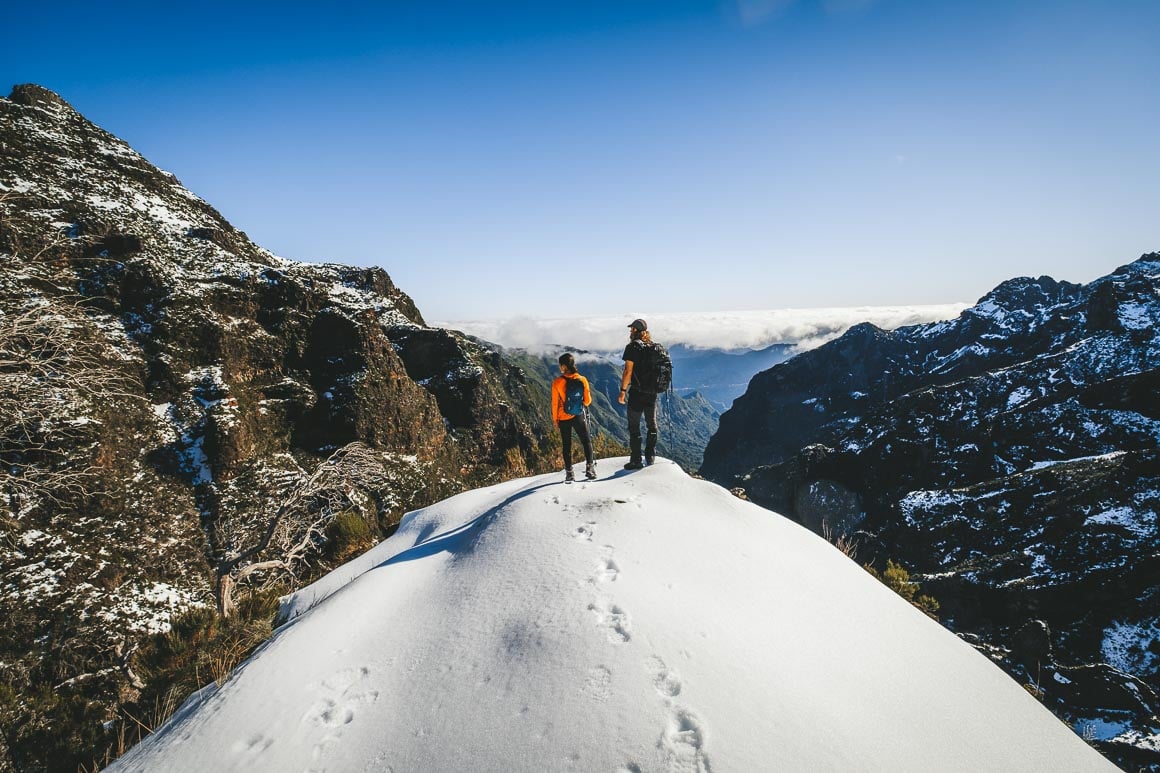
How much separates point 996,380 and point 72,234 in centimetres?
13948

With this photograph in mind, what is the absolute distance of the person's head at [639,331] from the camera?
9375 mm

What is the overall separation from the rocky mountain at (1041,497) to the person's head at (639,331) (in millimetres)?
8354

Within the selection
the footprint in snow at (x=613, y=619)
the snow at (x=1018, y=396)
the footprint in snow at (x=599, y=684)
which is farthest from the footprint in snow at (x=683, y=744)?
the snow at (x=1018, y=396)

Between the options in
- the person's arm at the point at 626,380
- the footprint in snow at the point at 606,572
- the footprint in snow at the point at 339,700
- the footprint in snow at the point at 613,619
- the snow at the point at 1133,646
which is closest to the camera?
the footprint in snow at the point at 339,700

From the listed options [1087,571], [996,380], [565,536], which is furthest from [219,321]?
[996,380]

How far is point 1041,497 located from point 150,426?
254 feet

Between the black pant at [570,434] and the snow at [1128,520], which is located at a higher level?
Answer: the black pant at [570,434]

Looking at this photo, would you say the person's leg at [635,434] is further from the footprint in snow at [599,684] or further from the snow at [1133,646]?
the snow at [1133,646]

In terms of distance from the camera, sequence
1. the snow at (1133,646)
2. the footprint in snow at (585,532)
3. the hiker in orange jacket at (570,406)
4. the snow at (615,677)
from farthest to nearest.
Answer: the snow at (1133,646) → the hiker in orange jacket at (570,406) → the footprint in snow at (585,532) → the snow at (615,677)

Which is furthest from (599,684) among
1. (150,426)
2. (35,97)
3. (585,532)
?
(35,97)

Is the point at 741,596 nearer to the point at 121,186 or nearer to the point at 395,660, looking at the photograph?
the point at 395,660

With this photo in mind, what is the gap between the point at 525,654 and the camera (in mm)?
3799

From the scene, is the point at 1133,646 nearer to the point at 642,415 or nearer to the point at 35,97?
the point at 642,415

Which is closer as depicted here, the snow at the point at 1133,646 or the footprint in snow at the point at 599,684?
the footprint in snow at the point at 599,684
